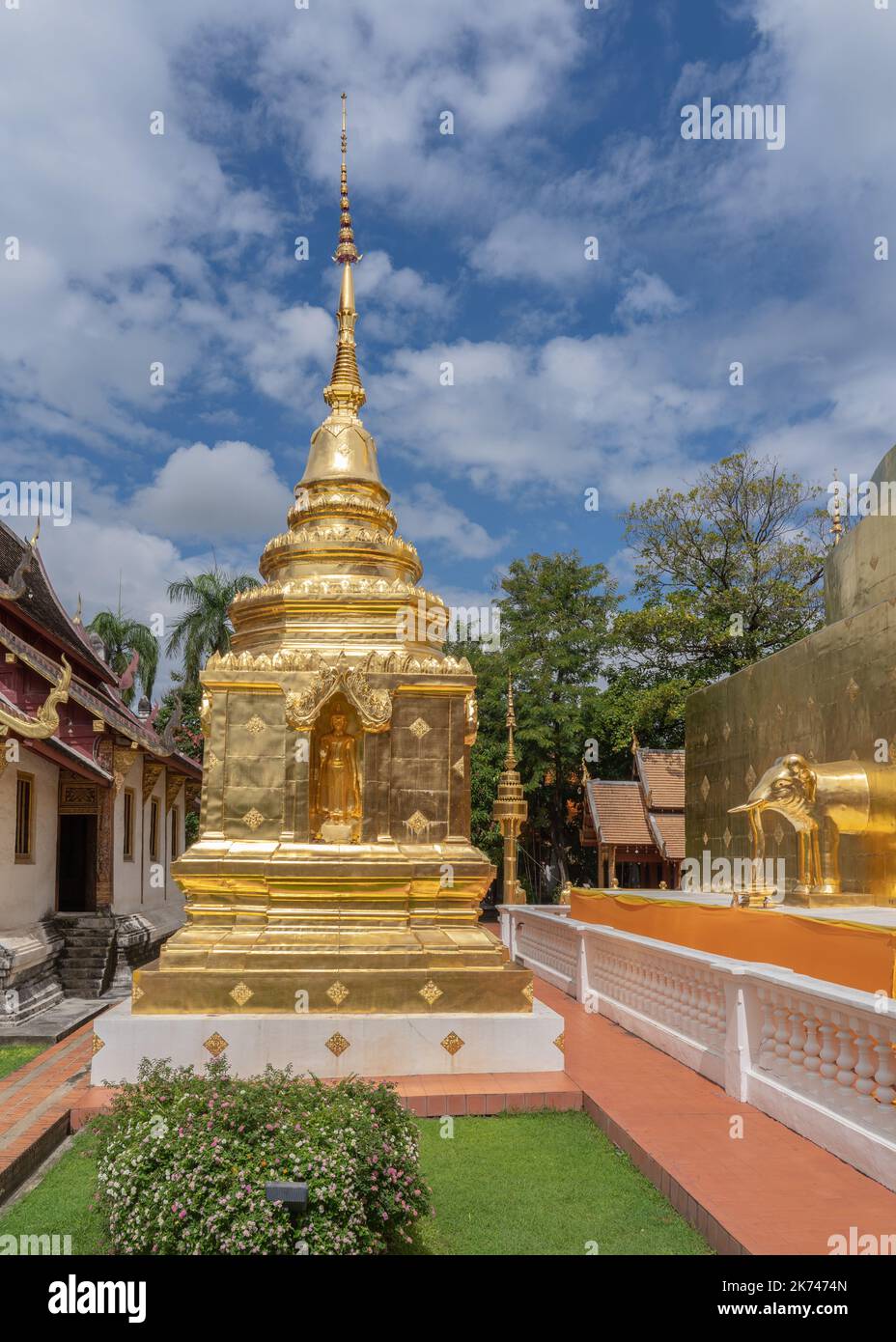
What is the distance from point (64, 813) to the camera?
15305mm

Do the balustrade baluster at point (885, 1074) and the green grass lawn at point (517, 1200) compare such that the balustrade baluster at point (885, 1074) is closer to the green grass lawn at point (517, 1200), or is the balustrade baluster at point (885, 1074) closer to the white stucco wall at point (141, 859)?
the green grass lawn at point (517, 1200)

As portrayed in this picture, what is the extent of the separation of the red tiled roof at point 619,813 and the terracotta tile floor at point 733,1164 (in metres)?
18.0

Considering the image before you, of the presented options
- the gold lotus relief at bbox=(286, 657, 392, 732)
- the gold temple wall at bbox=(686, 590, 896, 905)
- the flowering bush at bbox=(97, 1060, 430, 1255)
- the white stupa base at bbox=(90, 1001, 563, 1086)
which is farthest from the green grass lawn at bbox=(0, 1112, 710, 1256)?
the gold temple wall at bbox=(686, 590, 896, 905)

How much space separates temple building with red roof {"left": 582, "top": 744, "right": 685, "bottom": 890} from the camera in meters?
25.9

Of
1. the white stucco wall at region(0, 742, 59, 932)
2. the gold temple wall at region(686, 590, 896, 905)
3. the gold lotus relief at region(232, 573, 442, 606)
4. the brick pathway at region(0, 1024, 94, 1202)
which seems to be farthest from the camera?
the white stucco wall at region(0, 742, 59, 932)

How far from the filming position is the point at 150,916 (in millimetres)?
17906

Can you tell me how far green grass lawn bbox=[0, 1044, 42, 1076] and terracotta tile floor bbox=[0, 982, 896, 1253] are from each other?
16 centimetres

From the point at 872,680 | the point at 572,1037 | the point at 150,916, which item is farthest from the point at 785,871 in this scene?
the point at 150,916

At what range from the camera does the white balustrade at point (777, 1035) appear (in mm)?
5410

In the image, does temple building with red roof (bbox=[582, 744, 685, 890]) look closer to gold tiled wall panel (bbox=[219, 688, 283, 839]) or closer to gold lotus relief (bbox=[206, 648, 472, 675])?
gold lotus relief (bbox=[206, 648, 472, 675])

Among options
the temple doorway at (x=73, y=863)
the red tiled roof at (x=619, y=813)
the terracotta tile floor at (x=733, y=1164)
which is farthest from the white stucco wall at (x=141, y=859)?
the red tiled roof at (x=619, y=813)

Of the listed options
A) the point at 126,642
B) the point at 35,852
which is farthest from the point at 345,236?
the point at 126,642
